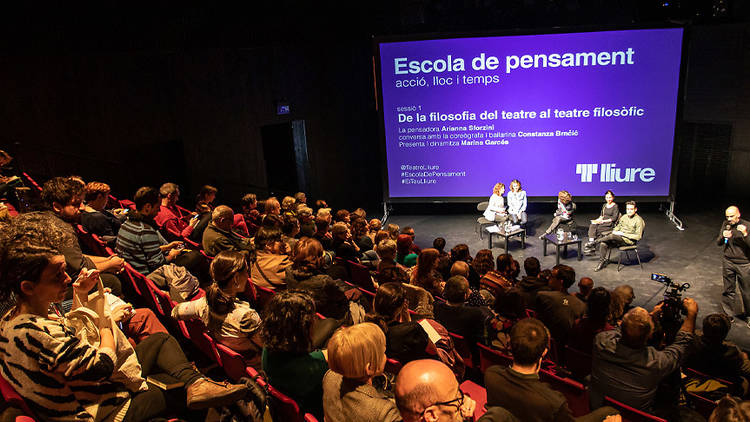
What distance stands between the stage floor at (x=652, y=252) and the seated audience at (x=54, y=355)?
5532 millimetres

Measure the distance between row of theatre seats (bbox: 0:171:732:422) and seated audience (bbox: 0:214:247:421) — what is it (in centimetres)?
21

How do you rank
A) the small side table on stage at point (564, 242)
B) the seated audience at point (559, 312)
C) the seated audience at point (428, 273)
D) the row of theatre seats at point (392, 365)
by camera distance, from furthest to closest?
the small side table on stage at point (564, 242) < the seated audience at point (428, 273) < the seated audience at point (559, 312) < the row of theatre seats at point (392, 365)

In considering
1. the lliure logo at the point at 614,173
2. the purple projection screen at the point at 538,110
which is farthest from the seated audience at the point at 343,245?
the lliure logo at the point at 614,173

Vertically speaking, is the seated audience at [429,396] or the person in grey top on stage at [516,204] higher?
the seated audience at [429,396]

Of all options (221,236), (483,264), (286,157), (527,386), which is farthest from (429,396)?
(286,157)

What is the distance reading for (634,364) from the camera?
2.80 meters

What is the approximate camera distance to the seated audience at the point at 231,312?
2705 millimetres

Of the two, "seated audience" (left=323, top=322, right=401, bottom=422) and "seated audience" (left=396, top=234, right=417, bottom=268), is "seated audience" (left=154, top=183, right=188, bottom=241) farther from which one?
"seated audience" (left=323, top=322, right=401, bottom=422)

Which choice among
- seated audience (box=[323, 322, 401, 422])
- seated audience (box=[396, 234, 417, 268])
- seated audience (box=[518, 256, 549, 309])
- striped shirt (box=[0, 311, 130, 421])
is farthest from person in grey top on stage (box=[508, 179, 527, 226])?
striped shirt (box=[0, 311, 130, 421])

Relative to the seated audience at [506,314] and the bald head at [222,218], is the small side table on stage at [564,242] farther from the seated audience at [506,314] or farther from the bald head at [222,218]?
the bald head at [222,218]

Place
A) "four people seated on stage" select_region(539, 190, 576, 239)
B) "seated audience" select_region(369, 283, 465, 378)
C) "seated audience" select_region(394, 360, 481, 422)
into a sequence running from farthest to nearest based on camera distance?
"four people seated on stage" select_region(539, 190, 576, 239) < "seated audience" select_region(369, 283, 465, 378) < "seated audience" select_region(394, 360, 481, 422)

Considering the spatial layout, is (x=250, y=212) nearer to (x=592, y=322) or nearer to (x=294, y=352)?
(x=592, y=322)

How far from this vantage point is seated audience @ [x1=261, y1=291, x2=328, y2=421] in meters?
2.22

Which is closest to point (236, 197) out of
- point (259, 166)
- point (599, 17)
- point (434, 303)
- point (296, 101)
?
point (259, 166)
